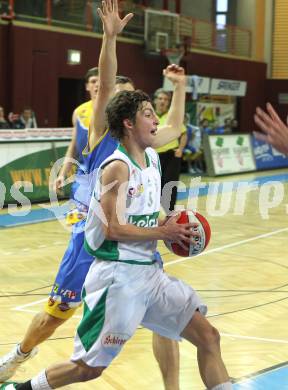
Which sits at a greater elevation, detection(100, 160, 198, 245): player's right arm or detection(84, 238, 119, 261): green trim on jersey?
→ detection(100, 160, 198, 245): player's right arm

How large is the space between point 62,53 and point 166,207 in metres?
10.1

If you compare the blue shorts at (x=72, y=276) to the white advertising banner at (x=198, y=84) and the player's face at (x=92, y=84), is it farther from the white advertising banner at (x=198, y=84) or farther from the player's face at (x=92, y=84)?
the white advertising banner at (x=198, y=84)

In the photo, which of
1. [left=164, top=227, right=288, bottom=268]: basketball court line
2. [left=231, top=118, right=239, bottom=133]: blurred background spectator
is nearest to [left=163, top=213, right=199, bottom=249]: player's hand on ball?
[left=164, top=227, right=288, bottom=268]: basketball court line

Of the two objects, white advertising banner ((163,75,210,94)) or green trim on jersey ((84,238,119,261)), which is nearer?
green trim on jersey ((84,238,119,261))

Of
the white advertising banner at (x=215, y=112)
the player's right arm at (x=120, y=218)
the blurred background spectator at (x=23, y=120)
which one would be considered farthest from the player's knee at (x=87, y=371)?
the white advertising banner at (x=215, y=112)

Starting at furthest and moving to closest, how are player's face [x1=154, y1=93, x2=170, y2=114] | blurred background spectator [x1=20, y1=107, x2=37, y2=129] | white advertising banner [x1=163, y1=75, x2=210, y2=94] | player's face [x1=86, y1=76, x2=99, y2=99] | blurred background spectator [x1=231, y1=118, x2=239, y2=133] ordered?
blurred background spectator [x1=231, y1=118, x2=239, y2=133] < white advertising banner [x1=163, y1=75, x2=210, y2=94] < blurred background spectator [x1=20, y1=107, x2=37, y2=129] < player's face [x1=154, y1=93, x2=170, y2=114] < player's face [x1=86, y1=76, x2=99, y2=99]

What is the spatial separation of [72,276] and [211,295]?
2.96m

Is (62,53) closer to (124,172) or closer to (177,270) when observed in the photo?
(177,270)

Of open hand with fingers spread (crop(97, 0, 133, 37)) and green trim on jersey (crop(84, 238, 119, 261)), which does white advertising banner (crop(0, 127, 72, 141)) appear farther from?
green trim on jersey (crop(84, 238, 119, 261))

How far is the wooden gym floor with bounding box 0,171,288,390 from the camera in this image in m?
5.07

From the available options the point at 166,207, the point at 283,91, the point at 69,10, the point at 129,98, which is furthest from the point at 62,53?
the point at 129,98

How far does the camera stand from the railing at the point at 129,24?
1933cm

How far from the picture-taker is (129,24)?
2236 cm

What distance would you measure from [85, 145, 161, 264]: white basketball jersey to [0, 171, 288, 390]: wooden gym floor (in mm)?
1268
